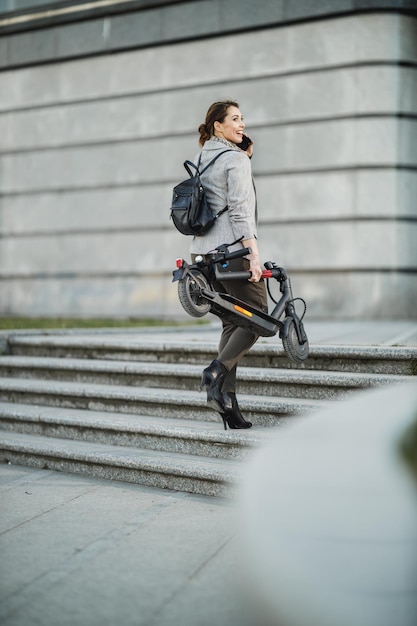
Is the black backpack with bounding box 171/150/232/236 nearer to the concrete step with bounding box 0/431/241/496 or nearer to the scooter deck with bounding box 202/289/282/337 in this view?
the scooter deck with bounding box 202/289/282/337

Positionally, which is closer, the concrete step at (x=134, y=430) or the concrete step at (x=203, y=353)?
the concrete step at (x=134, y=430)

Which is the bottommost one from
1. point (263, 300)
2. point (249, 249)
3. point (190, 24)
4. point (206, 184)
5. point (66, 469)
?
point (66, 469)

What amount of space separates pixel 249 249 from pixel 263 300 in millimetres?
401

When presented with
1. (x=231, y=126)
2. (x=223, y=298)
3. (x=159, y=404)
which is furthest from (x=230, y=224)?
(x=159, y=404)

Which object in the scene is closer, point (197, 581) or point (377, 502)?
point (377, 502)

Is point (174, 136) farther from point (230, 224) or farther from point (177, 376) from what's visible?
point (230, 224)

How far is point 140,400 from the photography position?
5496mm

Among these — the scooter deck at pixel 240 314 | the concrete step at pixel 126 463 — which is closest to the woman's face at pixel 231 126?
the scooter deck at pixel 240 314

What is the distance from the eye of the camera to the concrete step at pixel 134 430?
460cm

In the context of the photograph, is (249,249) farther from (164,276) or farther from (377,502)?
(164,276)

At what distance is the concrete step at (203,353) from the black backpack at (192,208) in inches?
60.9

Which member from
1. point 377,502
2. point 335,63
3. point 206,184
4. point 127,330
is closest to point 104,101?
point 335,63

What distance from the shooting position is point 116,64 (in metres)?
12.2

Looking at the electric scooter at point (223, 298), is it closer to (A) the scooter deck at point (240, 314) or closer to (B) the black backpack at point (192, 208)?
(A) the scooter deck at point (240, 314)
